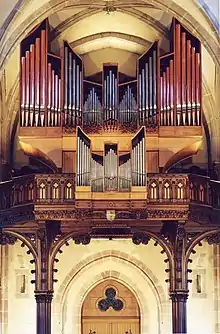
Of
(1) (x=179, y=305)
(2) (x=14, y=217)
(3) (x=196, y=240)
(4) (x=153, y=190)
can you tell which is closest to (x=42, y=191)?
(2) (x=14, y=217)

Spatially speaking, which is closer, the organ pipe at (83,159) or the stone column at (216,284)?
the organ pipe at (83,159)

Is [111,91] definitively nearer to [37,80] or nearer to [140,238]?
[37,80]

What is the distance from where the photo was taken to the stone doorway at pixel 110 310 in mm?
26297

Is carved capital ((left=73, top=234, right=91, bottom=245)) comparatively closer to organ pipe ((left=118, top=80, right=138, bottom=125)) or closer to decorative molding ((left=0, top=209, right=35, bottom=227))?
decorative molding ((left=0, top=209, right=35, bottom=227))

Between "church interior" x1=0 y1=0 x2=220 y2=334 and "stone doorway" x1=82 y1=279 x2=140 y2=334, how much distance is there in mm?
27

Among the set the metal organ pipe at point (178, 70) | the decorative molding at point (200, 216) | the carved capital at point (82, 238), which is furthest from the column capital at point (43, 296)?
the metal organ pipe at point (178, 70)

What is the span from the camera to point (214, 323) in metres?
25.5

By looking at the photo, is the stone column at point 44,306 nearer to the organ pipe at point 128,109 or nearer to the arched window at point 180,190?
the arched window at point 180,190

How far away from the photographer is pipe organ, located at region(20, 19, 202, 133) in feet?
77.4

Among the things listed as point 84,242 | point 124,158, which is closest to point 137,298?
point 84,242

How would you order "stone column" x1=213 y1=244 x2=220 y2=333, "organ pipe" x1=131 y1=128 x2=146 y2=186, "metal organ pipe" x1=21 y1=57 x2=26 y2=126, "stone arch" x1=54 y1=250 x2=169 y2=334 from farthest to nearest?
1. "stone arch" x1=54 y1=250 x2=169 y2=334
2. "stone column" x1=213 y1=244 x2=220 y2=333
3. "metal organ pipe" x1=21 y1=57 x2=26 y2=126
4. "organ pipe" x1=131 y1=128 x2=146 y2=186

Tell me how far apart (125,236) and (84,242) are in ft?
3.41

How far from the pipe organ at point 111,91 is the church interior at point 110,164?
3cm

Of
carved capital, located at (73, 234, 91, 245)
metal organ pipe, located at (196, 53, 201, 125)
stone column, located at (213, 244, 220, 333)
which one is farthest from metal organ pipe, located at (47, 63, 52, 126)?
stone column, located at (213, 244, 220, 333)
